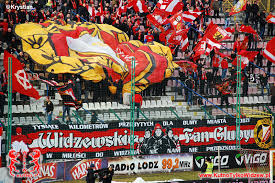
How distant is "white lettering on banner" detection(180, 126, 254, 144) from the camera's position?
64.2ft

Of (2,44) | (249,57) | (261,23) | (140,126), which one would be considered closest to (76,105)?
(140,126)

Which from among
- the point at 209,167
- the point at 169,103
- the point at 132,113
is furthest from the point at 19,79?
the point at 209,167

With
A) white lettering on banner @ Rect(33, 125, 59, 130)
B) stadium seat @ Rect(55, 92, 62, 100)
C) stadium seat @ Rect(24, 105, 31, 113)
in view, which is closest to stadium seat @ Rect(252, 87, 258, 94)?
stadium seat @ Rect(55, 92, 62, 100)

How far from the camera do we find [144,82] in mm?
18625

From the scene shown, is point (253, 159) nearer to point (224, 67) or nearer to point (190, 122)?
point (190, 122)

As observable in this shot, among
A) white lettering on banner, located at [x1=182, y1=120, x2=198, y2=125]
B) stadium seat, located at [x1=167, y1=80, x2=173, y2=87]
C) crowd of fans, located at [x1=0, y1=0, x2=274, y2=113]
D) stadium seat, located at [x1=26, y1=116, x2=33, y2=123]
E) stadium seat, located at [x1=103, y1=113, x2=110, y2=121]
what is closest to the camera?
stadium seat, located at [x1=26, y1=116, x2=33, y2=123]

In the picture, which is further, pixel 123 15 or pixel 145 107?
pixel 123 15

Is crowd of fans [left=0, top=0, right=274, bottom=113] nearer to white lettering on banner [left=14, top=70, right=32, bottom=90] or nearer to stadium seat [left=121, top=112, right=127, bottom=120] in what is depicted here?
white lettering on banner [left=14, top=70, right=32, bottom=90]

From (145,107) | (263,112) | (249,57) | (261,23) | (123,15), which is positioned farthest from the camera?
(261,23)

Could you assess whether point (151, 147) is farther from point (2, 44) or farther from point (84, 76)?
point (2, 44)

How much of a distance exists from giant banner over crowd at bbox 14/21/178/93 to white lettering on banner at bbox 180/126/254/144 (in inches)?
78.1

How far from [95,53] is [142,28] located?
14.3 ft

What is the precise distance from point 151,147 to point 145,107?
1243 mm

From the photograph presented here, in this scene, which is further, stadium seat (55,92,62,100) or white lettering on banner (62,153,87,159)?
white lettering on banner (62,153,87,159)
